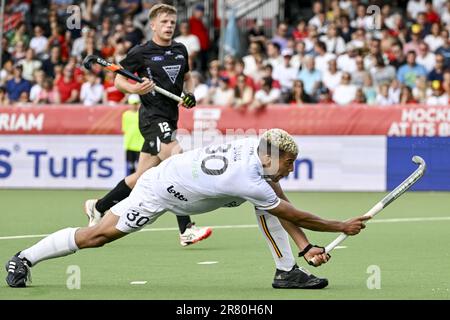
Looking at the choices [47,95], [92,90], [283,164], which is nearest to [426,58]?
[92,90]

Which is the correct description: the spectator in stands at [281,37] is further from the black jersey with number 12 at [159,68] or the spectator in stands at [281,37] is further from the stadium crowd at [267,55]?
the black jersey with number 12 at [159,68]

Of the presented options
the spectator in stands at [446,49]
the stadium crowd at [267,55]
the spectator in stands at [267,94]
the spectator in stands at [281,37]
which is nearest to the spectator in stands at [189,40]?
the stadium crowd at [267,55]

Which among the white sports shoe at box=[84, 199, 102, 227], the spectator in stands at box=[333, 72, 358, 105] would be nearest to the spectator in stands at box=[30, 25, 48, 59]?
the spectator in stands at box=[333, 72, 358, 105]

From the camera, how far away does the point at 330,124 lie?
65.3 ft

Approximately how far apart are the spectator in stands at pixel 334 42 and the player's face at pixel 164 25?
10690mm

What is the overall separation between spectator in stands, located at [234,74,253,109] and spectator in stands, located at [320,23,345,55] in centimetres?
267

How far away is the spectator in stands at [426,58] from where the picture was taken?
21.7m

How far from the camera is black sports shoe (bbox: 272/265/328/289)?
8.84 metres

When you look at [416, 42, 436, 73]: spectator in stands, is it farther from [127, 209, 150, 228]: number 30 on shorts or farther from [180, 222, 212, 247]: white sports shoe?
[127, 209, 150, 228]: number 30 on shorts

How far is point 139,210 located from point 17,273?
1.00 meters
